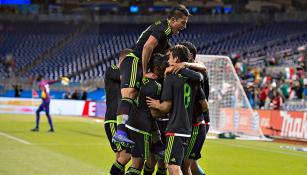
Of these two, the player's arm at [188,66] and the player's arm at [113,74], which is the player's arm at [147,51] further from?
the player's arm at [113,74]

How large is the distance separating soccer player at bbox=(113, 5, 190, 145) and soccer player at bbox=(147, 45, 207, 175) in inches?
23.3

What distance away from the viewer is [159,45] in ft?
31.5

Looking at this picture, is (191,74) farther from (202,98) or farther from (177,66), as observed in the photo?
(202,98)

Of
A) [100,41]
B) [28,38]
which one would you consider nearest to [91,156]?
[100,41]

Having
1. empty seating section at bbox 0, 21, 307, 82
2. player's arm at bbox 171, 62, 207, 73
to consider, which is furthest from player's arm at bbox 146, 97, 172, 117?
empty seating section at bbox 0, 21, 307, 82

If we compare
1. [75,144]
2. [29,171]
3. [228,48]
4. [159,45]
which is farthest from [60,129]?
[228,48]

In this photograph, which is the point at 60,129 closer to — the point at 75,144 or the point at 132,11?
the point at 75,144

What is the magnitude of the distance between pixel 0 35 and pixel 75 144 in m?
35.3

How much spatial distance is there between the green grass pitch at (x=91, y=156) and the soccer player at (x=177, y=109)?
169 inches

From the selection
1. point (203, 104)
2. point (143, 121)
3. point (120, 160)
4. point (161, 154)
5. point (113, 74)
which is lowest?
point (120, 160)

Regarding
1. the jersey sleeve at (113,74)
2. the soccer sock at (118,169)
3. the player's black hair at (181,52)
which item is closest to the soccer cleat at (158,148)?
the soccer sock at (118,169)

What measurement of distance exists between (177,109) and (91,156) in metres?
7.63

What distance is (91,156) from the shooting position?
52.7 feet

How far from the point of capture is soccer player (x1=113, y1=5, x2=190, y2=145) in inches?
370
